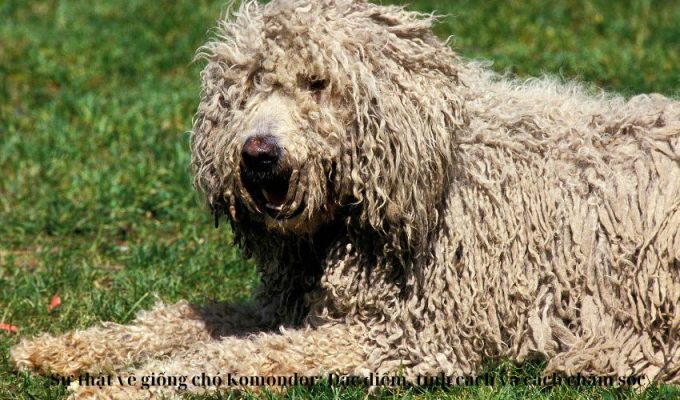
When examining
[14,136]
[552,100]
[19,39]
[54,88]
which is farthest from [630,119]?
[19,39]

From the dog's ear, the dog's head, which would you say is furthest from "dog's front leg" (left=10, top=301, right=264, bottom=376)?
the dog's ear

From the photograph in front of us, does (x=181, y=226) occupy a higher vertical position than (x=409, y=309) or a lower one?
lower

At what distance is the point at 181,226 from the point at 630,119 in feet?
10.8

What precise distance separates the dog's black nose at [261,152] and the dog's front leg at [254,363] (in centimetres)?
87

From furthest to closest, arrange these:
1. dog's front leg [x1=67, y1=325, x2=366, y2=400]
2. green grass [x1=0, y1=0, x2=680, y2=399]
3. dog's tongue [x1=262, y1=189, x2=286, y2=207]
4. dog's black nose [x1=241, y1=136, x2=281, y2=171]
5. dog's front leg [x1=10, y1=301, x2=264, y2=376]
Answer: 1. green grass [x1=0, y1=0, x2=680, y2=399]
2. dog's front leg [x1=10, y1=301, x2=264, y2=376]
3. dog's front leg [x1=67, y1=325, x2=366, y2=400]
4. dog's tongue [x1=262, y1=189, x2=286, y2=207]
5. dog's black nose [x1=241, y1=136, x2=281, y2=171]

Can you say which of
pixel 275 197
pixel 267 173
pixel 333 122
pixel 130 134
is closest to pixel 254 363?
pixel 275 197

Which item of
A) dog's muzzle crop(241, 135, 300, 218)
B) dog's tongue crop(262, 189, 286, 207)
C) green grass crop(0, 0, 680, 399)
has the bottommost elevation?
green grass crop(0, 0, 680, 399)

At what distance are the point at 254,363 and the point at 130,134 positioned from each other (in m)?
4.19

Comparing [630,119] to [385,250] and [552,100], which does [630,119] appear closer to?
[552,100]

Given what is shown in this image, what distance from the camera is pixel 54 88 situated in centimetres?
1030

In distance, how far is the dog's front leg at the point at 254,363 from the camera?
4.96 m

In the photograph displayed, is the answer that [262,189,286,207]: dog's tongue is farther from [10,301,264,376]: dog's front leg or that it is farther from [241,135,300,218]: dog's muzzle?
[10,301,264,376]: dog's front leg

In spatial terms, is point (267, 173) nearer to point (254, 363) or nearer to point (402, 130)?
point (402, 130)

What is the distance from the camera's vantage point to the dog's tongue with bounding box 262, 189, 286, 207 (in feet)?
15.7
